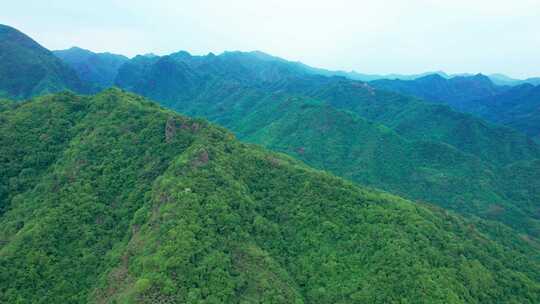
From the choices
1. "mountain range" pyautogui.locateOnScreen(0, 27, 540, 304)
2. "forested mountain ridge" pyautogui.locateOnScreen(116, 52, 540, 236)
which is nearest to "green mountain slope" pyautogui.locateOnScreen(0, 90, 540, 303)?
"mountain range" pyautogui.locateOnScreen(0, 27, 540, 304)

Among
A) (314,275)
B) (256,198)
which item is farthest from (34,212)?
(314,275)

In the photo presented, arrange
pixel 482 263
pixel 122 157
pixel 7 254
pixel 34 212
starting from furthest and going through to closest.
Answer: pixel 122 157, pixel 482 263, pixel 34 212, pixel 7 254

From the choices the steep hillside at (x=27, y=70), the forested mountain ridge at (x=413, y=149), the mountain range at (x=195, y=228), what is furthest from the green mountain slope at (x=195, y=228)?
the steep hillside at (x=27, y=70)

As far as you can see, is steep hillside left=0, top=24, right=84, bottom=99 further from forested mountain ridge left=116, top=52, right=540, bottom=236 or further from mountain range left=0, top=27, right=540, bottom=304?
mountain range left=0, top=27, right=540, bottom=304

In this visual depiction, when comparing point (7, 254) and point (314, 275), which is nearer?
point (7, 254)

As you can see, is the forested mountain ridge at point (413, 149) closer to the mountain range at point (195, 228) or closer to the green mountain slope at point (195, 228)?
the mountain range at point (195, 228)

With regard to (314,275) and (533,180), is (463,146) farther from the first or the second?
(314,275)
